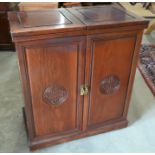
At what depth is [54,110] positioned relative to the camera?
1358mm

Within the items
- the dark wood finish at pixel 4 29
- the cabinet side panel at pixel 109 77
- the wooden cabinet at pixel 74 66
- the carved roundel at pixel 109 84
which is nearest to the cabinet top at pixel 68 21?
the wooden cabinet at pixel 74 66

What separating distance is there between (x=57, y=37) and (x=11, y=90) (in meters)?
1.25

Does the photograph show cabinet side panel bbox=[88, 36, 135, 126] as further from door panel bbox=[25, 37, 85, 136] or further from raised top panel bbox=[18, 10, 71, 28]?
raised top panel bbox=[18, 10, 71, 28]

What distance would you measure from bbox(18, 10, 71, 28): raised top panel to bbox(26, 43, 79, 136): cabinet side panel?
0.46 feet

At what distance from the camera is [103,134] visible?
1.60 meters

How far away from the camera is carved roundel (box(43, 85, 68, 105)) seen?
4.13ft

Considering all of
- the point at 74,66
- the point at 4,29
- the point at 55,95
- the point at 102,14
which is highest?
the point at 102,14

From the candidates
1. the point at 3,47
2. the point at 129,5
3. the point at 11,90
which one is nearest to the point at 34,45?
the point at 11,90

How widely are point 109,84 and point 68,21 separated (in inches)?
20.2

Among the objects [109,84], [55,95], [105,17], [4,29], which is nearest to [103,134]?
Result: [109,84]

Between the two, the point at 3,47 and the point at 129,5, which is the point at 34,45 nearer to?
the point at 3,47

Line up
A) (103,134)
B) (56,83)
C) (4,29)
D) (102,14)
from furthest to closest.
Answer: (4,29), (103,134), (102,14), (56,83)

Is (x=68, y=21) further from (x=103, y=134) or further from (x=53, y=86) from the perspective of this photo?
(x=103, y=134)

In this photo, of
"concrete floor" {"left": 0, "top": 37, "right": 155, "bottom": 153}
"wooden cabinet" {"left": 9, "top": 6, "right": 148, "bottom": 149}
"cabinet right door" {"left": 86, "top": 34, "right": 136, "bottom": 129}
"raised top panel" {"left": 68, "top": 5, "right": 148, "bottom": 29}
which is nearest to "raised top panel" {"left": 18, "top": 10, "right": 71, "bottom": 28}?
"wooden cabinet" {"left": 9, "top": 6, "right": 148, "bottom": 149}
